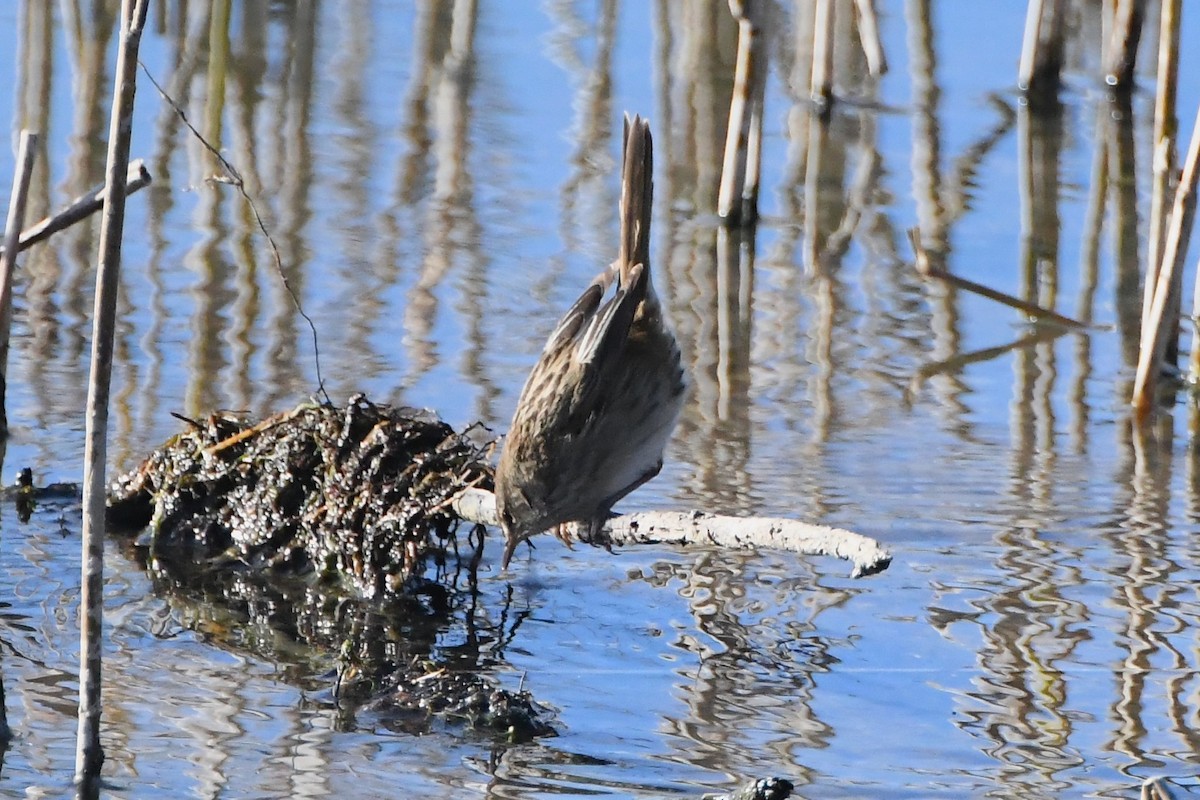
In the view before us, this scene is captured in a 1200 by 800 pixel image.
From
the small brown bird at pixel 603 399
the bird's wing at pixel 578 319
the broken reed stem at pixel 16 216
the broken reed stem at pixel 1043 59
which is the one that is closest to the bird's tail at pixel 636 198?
the small brown bird at pixel 603 399

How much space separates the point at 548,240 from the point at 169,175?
2108 mm

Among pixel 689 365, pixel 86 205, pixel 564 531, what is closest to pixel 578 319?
pixel 564 531

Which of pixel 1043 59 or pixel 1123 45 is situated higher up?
pixel 1123 45

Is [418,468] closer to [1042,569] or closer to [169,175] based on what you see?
[1042,569]

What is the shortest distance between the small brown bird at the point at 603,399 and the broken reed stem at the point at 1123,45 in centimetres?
614

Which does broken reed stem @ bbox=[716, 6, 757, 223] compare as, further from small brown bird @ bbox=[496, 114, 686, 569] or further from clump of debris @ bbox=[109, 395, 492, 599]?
clump of debris @ bbox=[109, 395, 492, 599]

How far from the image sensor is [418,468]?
555 cm

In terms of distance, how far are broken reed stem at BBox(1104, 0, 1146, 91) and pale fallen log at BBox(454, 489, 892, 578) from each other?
776 cm

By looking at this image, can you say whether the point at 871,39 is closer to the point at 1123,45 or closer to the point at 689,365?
the point at 1123,45

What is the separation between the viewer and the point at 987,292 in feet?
25.8

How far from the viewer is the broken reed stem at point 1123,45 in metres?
11.3

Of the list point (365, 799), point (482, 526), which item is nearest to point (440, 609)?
point (482, 526)

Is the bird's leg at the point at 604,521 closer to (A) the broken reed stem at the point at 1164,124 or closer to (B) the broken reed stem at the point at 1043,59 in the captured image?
(A) the broken reed stem at the point at 1164,124

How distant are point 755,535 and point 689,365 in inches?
150
